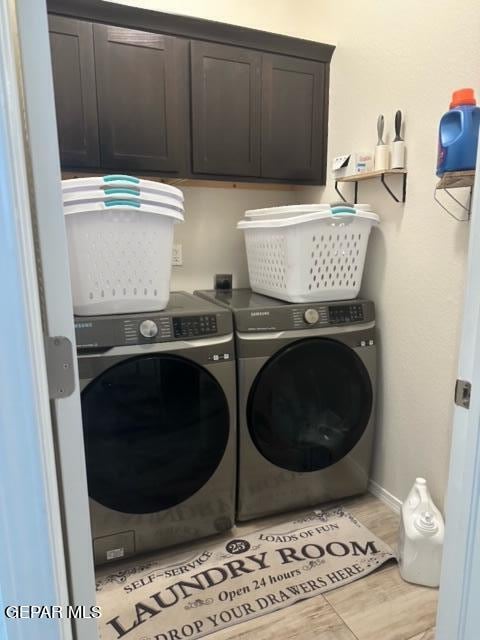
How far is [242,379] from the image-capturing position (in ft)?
5.51

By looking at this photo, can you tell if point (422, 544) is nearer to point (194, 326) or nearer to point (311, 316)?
point (311, 316)

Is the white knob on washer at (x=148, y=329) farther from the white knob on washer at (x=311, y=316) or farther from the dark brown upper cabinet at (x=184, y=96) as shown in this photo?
the dark brown upper cabinet at (x=184, y=96)

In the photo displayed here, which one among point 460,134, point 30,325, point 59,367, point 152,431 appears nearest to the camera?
point 30,325

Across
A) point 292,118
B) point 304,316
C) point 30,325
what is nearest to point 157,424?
point 304,316

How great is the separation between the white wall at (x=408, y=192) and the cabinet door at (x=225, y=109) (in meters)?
0.31

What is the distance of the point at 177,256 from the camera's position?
225 cm

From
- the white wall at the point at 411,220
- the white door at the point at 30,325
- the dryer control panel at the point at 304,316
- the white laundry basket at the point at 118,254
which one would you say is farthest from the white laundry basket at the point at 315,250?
the white door at the point at 30,325

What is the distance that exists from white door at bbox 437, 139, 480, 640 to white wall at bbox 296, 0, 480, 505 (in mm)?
795

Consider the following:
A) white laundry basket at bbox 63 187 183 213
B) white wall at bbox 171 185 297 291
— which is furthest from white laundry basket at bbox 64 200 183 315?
white wall at bbox 171 185 297 291

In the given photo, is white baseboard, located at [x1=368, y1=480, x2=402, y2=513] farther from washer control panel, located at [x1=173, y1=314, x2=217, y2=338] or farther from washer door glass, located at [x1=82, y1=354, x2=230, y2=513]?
washer control panel, located at [x1=173, y1=314, x2=217, y2=338]

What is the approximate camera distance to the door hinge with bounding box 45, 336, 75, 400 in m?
0.62

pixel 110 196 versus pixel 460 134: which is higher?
pixel 460 134

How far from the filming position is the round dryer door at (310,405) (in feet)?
5.69

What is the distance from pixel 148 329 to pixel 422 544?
1238mm
